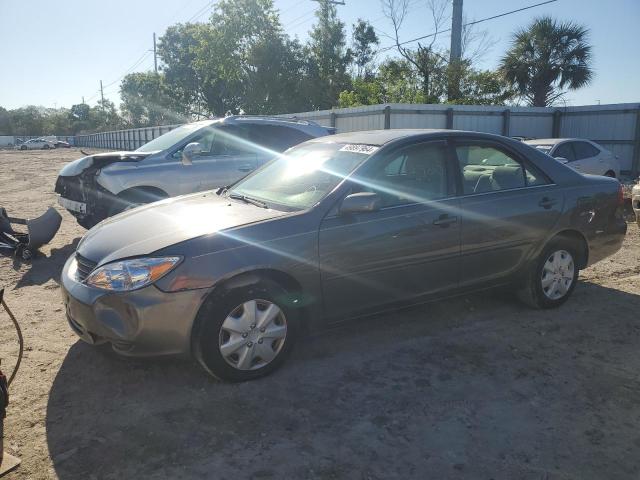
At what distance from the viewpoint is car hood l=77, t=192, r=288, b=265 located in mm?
3301

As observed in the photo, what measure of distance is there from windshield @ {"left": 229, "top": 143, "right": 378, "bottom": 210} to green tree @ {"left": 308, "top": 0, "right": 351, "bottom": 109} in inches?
1446

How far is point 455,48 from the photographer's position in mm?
21297

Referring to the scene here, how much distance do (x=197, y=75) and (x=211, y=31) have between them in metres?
15.9

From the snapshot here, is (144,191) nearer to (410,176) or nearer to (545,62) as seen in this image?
(410,176)

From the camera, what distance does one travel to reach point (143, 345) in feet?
10.2

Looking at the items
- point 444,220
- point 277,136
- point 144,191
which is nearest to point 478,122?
point 277,136

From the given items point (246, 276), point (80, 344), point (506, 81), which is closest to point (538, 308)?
point (246, 276)

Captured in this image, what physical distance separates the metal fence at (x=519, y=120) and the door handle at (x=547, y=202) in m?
11.6

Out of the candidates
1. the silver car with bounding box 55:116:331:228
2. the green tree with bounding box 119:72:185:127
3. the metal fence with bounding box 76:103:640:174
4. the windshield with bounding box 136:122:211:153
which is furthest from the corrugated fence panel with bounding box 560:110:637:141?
the green tree with bounding box 119:72:185:127

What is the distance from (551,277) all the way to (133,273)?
3.55 metres

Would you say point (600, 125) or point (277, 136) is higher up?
point (600, 125)

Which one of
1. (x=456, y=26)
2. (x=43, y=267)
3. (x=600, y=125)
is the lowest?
(x=43, y=267)

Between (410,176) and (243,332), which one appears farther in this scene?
(410,176)

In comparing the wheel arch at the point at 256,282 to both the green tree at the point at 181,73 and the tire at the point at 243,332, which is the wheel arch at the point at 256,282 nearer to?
the tire at the point at 243,332
